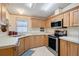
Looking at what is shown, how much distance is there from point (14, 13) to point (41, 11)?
0.49 meters

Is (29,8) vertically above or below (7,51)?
above

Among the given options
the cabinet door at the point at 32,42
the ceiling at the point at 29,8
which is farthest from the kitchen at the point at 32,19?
the cabinet door at the point at 32,42

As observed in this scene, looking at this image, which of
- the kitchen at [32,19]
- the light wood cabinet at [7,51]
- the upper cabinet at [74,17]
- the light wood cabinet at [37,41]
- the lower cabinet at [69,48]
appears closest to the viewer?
the light wood cabinet at [7,51]

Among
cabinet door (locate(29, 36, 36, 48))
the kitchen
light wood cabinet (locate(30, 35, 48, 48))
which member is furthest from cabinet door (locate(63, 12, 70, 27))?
cabinet door (locate(29, 36, 36, 48))

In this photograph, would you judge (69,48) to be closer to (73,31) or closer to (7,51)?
(73,31)

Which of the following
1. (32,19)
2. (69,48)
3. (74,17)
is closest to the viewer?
(69,48)

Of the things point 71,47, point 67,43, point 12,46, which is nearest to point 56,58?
point 12,46

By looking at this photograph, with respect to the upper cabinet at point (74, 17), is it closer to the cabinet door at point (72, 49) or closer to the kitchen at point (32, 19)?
the kitchen at point (32, 19)

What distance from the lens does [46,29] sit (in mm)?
3652

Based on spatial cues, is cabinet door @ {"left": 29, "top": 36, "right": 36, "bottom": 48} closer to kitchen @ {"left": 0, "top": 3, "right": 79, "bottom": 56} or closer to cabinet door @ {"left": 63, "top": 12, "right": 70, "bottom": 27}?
kitchen @ {"left": 0, "top": 3, "right": 79, "bottom": 56}

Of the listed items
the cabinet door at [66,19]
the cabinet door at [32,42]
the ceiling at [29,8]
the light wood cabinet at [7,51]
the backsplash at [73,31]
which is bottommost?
the cabinet door at [32,42]

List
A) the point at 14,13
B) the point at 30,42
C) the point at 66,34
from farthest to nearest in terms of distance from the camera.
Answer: the point at 30,42, the point at 66,34, the point at 14,13

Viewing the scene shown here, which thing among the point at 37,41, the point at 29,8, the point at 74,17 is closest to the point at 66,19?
the point at 74,17

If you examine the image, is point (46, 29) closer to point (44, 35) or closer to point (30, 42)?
point (44, 35)
